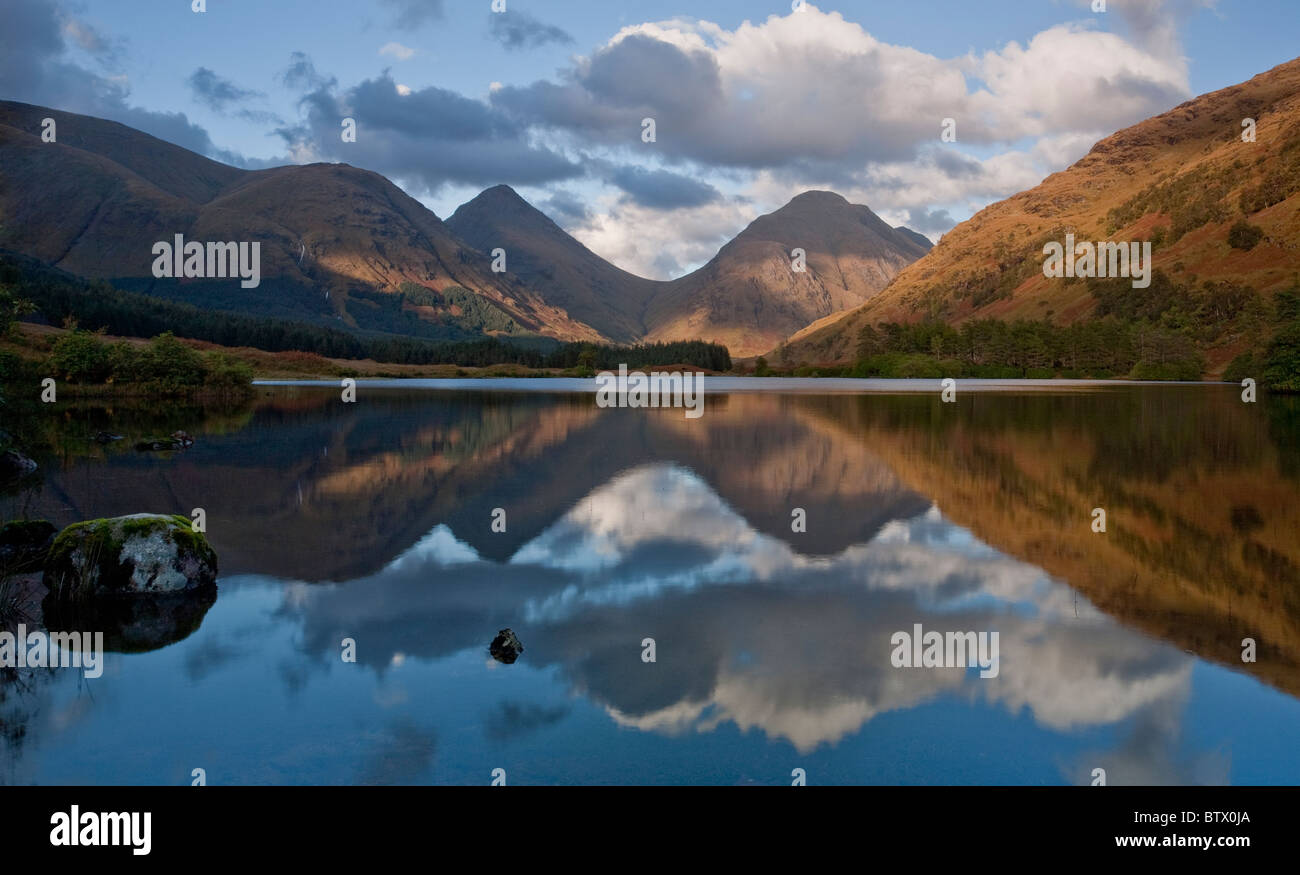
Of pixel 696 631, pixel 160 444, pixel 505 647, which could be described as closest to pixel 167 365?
pixel 160 444

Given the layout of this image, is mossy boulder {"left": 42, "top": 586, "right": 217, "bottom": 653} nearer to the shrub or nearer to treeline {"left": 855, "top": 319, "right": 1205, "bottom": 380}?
treeline {"left": 855, "top": 319, "right": 1205, "bottom": 380}

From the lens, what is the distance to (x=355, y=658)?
436 inches

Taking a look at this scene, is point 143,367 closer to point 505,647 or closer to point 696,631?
point 505,647

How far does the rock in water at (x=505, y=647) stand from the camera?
430 inches

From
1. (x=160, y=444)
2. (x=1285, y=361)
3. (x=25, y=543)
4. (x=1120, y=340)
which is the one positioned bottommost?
(x=25, y=543)

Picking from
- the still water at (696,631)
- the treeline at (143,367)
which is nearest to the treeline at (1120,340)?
the still water at (696,631)

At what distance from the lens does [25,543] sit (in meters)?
16.5

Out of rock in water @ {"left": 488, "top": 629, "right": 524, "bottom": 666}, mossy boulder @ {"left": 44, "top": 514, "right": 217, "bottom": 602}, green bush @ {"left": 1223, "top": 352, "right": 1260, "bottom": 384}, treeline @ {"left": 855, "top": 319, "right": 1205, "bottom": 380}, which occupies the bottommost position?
rock in water @ {"left": 488, "top": 629, "right": 524, "bottom": 666}

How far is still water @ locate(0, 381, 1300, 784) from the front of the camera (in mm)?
8344

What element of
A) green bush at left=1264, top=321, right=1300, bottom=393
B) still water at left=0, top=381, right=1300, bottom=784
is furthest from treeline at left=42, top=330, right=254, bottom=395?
green bush at left=1264, top=321, right=1300, bottom=393

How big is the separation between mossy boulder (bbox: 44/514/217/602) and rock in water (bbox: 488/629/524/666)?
656cm

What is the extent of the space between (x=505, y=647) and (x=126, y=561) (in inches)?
A: 295
